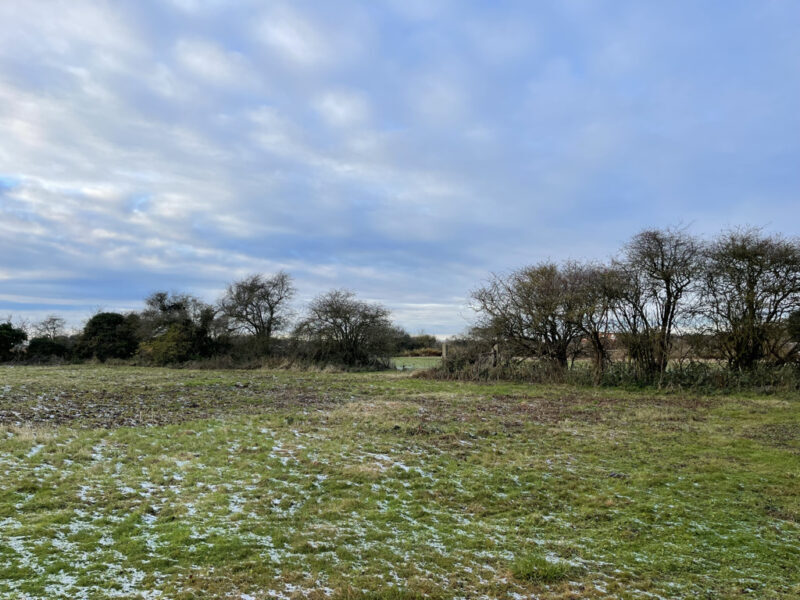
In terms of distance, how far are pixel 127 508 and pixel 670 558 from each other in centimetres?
550

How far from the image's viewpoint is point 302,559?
4012mm

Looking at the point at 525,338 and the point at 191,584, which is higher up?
the point at 525,338

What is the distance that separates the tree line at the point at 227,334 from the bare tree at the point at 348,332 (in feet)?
0.21

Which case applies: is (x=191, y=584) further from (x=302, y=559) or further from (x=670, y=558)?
(x=670, y=558)

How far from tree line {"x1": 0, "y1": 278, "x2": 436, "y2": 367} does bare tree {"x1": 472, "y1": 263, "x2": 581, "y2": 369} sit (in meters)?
9.47

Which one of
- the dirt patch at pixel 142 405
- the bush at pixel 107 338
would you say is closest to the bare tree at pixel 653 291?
the dirt patch at pixel 142 405

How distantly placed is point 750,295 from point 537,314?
7.46 metres

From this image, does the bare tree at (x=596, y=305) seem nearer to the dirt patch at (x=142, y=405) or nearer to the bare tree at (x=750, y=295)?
the bare tree at (x=750, y=295)

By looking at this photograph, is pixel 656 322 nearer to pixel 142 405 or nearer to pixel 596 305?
pixel 596 305

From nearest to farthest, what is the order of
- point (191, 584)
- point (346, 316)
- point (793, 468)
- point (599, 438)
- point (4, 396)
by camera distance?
point (191, 584) → point (793, 468) → point (599, 438) → point (4, 396) → point (346, 316)

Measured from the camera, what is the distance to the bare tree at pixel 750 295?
51.0 ft

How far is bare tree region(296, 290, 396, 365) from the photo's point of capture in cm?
2877

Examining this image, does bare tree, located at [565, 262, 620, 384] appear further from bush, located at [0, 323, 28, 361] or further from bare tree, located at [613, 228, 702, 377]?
bush, located at [0, 323, 28, 361]

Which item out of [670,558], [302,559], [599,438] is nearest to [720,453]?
[599,438]
